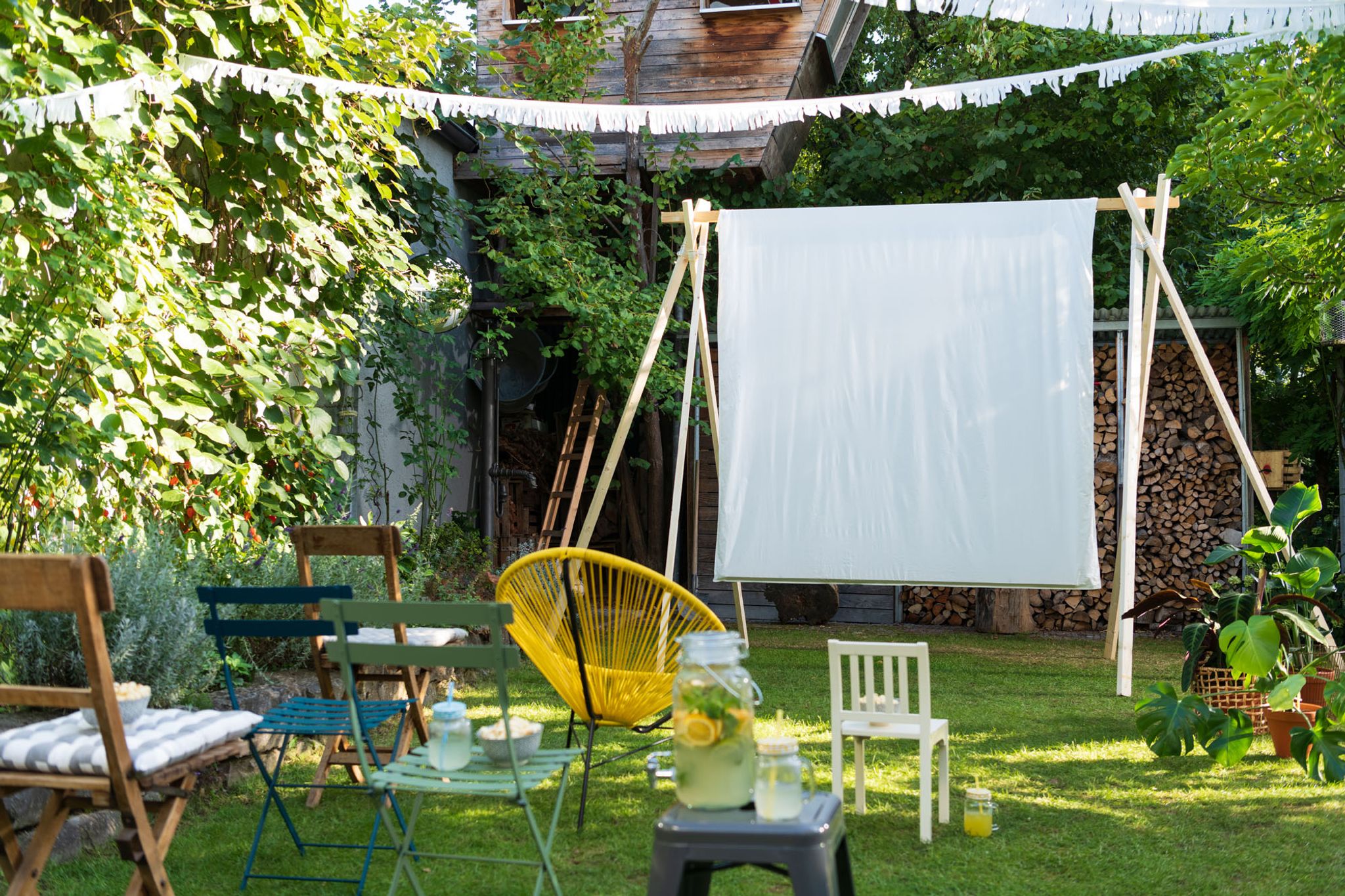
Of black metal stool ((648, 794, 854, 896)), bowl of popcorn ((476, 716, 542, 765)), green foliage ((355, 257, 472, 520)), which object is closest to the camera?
black metal stool ((648, 794, 854, 896))

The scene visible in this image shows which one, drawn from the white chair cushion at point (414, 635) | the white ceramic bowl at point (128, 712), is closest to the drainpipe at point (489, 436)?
the white chair cushion at point (414, 635)

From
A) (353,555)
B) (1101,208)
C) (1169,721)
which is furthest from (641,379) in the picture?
(1169,721)

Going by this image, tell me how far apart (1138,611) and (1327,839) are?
58.3 inches

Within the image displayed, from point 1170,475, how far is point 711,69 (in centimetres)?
412

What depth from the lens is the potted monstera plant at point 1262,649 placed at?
375 cm

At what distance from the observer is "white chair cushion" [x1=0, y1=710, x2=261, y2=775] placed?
2234 millimetres

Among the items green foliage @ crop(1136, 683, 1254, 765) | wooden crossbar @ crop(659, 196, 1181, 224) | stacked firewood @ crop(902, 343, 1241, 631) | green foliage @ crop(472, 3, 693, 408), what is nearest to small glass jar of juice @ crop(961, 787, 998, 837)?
green foliage @ crop(1136, 683, 1254, 765)

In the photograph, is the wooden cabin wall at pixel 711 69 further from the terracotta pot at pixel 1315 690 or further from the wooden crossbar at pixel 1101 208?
the terracotta pot at pixel 1315 690

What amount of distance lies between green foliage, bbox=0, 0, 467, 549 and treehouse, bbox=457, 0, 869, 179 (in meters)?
2.87

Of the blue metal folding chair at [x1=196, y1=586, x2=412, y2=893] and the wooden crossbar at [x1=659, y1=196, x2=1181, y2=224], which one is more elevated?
the wooden crossbar at [x1=659, y1=196, x2=1181, y2=224]

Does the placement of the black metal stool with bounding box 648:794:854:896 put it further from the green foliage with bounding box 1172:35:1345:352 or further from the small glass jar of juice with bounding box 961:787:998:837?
the green foliage with bounding box 1172:35:1345:352

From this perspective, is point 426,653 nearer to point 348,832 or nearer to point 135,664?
point 348,832

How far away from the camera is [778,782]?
186 centimetres

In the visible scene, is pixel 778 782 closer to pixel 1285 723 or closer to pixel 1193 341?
pixel 1285 723
